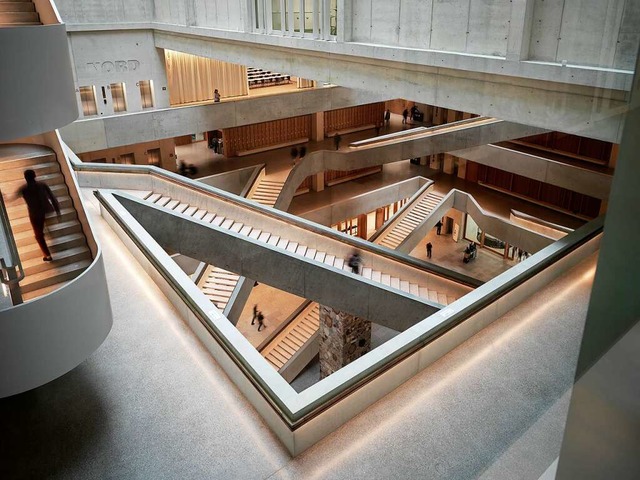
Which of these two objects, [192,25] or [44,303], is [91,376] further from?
[192,25]

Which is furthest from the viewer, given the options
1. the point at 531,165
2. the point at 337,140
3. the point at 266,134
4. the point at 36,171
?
the point at 337,140

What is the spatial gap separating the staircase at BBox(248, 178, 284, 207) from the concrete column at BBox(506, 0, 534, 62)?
13.1 meters

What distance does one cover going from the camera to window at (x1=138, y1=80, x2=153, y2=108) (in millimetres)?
19031

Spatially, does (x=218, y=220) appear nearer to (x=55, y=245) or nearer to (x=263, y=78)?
(x=55, y=245)

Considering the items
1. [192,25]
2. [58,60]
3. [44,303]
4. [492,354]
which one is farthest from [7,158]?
[192,25]

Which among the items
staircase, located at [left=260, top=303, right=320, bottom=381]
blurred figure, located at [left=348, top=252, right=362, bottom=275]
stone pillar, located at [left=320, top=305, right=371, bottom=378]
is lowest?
staircase, located at [left=260, top=303, right=320, bottom=381]

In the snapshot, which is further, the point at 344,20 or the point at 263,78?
the point at 263,78

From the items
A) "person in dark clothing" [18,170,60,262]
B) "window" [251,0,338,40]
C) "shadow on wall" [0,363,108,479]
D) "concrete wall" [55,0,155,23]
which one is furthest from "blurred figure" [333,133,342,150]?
"shadow on wall" [0,363,108,479]

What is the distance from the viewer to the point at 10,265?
16.0 ft

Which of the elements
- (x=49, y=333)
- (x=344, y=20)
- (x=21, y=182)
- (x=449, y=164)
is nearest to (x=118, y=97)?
(x=344, y=20)

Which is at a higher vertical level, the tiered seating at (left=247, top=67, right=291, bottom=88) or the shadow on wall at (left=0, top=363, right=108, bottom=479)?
the tiered seating at (left=247, top=67, right=291, bottom=88)

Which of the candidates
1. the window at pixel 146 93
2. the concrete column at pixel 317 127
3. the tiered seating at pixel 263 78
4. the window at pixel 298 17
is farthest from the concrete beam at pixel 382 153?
the window at pixel 298 17

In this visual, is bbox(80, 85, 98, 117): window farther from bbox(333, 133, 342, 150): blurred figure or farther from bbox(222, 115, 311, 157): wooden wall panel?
bbox(333, 133, 342, 150): blurred figure

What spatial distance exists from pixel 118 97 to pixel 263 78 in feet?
21.1
